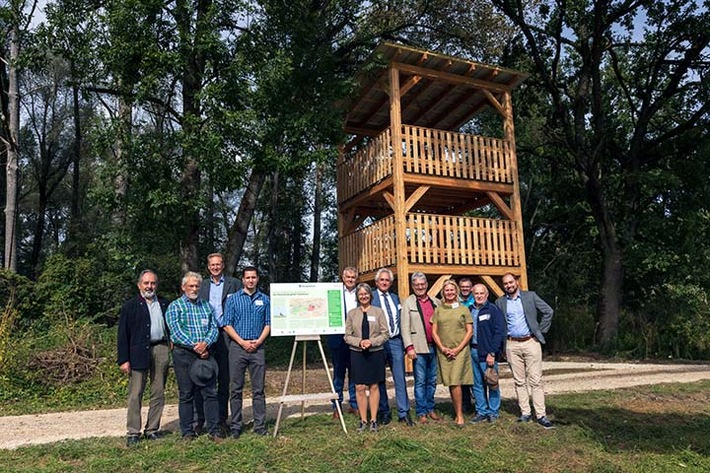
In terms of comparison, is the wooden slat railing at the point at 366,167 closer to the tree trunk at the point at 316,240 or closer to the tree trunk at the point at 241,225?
the tree trunk at the point at 241,225

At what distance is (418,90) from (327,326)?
922cm

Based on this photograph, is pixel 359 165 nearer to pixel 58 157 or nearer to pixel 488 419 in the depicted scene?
pixel 488 419

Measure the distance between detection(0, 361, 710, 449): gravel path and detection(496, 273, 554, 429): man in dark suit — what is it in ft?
5.88

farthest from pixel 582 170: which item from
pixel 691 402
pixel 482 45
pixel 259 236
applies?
pixel 259 236

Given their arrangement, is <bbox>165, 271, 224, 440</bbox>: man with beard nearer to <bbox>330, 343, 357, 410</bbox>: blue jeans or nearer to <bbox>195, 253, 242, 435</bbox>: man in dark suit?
<bbox>195, 253, 242, 435</bbox>: man in dark suit

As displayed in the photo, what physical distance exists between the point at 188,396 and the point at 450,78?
381 inches

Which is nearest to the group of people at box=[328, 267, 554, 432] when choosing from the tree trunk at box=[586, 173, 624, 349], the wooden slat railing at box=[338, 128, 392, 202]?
the wooden slat railing at box=[338, 128, 392, 202]

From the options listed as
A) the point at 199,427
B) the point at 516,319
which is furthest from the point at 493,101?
the point at 199,427

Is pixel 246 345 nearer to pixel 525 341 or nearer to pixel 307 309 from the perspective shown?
pixel 307 309

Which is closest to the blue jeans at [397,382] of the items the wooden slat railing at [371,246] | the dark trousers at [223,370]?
the dark trousers at [223,370]

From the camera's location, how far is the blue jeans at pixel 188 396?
541 centimetres

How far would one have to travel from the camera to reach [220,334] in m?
5.88

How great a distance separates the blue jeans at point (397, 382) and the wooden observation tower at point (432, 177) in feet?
16.3

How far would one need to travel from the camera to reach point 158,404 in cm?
566
